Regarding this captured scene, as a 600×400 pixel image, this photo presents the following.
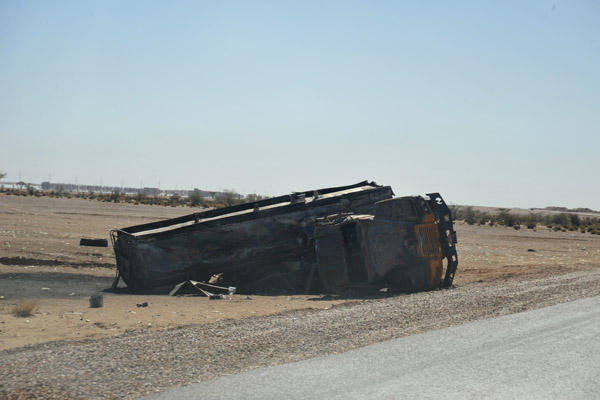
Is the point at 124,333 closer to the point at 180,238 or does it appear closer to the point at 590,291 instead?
the point at 180,238

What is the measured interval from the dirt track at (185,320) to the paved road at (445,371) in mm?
602

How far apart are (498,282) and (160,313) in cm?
961

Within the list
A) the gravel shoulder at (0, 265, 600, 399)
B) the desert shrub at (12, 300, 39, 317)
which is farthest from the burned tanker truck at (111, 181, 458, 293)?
the desert shrub at (12, 300, 39, 317)

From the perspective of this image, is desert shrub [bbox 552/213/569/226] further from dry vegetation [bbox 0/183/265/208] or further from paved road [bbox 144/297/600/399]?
paved road [bbox 144/297/600/399]

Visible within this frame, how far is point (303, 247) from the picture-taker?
18375mm

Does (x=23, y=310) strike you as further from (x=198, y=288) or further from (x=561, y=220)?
(x=561, y=220)

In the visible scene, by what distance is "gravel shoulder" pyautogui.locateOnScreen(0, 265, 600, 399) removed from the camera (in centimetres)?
A: 736

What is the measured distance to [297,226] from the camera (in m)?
18.4

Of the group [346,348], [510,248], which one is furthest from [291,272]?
[510,248]

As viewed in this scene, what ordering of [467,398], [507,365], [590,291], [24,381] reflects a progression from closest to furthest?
[467,398], [24,381], [507,365], [590,291]

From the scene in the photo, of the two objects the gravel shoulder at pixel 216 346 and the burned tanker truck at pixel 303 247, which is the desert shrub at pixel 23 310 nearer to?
the gravel shoulder at pixel 216 346

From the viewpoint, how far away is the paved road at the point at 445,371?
687cm

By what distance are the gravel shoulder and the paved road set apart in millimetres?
537

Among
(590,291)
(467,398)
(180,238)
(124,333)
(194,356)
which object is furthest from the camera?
(180,238)
